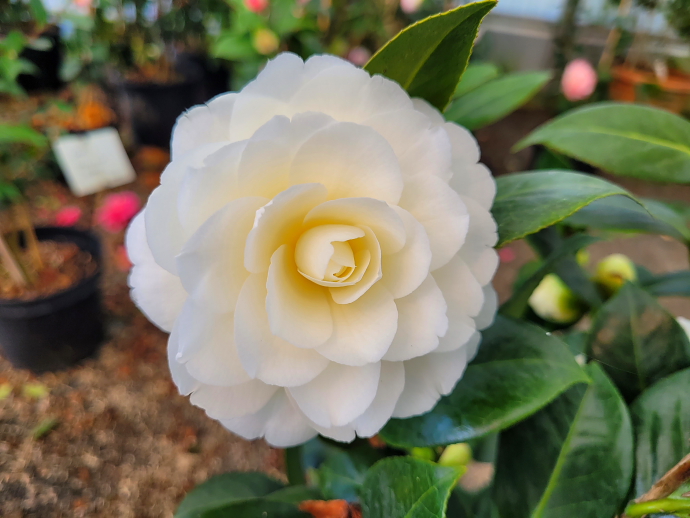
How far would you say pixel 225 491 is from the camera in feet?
1.81

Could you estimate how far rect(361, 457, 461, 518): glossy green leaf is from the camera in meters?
0.30

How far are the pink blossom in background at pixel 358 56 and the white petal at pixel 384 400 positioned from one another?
1.72 metres

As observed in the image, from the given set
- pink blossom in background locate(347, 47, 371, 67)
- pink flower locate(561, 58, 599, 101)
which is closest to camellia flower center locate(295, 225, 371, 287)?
pink blossom in background locate(347, 47, 371, 67)

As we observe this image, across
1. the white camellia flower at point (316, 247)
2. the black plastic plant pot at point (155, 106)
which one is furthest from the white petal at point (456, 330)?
the black plastic plant pot at point (155, 106)

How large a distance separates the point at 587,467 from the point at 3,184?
1107 mm

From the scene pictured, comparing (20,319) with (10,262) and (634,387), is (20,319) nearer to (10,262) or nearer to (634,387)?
(10,262)

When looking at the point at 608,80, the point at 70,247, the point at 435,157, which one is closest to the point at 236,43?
the point at 70,247

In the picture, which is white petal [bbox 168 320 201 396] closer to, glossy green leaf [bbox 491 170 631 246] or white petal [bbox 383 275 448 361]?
white petal [bbox 383 275 448 361]

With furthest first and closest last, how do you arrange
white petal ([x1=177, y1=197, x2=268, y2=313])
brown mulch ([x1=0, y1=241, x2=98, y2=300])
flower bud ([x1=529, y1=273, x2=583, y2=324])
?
brown mulch ([x1=0, y1=241, x2=98, y2=300]) → flower bud ([x1=529, y1=273, x2=583, y2=324]) → white petal ([x1=177, y1=197, x2=268, y2=313])

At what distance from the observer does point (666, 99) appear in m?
2.32

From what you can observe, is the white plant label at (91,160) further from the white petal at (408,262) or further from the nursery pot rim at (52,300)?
the white petal at (408,262)

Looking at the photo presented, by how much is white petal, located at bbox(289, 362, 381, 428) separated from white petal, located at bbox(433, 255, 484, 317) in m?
0.07

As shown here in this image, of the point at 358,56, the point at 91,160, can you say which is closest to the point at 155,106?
the point at 91,160

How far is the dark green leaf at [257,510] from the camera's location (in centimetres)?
44
